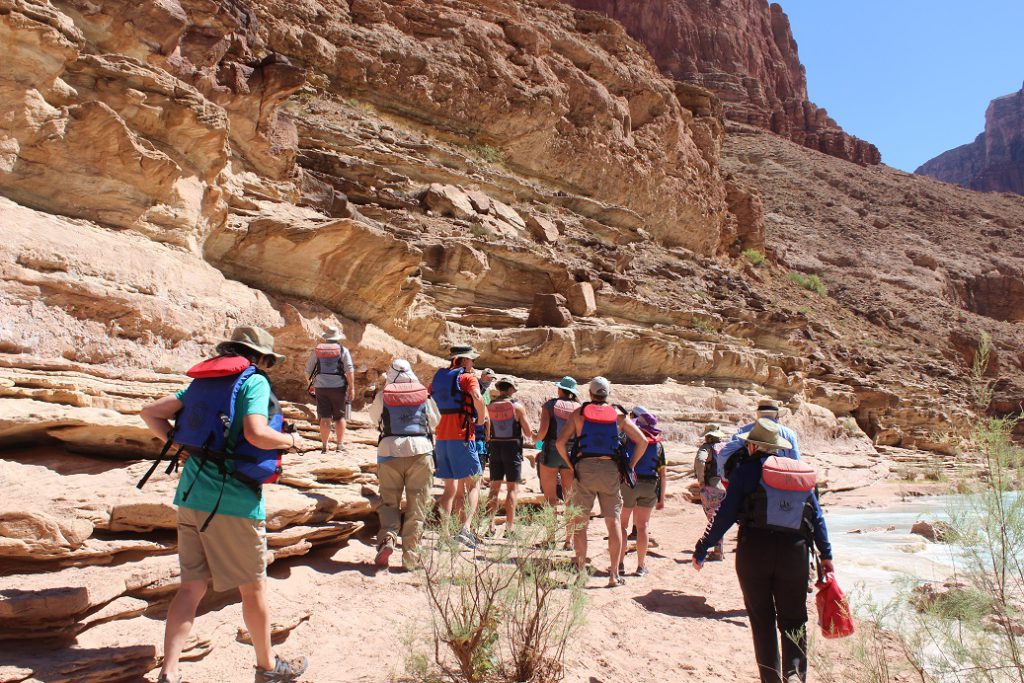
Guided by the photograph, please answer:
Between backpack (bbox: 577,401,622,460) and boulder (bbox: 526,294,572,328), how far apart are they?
28.9 ft

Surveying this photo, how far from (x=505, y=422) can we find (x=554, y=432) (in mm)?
444

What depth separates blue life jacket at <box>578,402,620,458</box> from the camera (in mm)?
4660

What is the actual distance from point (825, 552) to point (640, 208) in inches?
991

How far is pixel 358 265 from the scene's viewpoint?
29.7 feet

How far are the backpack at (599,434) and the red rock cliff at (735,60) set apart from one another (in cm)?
6212

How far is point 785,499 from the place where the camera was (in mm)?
3016

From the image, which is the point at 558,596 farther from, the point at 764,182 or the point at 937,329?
the point at 764,182

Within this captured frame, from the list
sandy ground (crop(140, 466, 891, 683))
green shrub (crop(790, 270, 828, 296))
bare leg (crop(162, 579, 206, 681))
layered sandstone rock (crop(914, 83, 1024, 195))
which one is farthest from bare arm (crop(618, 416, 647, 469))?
layered sandstone rock (crop(914, 83, 1024, 195))

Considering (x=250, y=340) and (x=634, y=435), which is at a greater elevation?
(x=250, y=340)

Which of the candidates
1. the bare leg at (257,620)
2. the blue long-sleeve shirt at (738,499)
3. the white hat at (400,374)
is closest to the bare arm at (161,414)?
the bare leg at (257,620)

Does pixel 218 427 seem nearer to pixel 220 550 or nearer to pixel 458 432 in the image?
pixel 220 550

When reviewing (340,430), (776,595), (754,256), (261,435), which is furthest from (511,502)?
(754,256)

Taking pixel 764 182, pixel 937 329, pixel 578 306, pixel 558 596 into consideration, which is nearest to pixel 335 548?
pixel 558 596

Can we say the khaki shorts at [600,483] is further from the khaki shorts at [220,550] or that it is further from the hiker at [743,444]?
the khaki shorts at [220,550]
